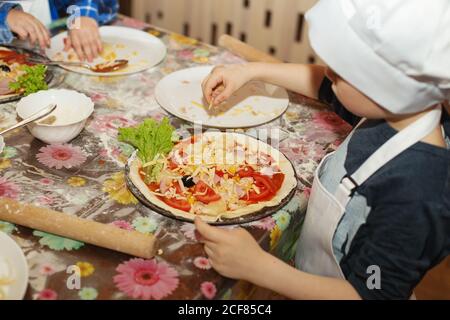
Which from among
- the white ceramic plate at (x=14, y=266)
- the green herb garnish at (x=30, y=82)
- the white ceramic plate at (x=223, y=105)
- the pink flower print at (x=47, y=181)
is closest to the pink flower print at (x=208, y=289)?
the white ceramic plate at (x=14, y=266)

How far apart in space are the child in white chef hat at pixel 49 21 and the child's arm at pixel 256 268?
1.00 m

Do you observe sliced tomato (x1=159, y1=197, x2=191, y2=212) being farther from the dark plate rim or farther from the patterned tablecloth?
the dark plate rim

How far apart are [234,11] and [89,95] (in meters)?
1.73

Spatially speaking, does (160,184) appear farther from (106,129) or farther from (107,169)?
(106,129)

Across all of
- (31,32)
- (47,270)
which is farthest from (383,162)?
(31,32)

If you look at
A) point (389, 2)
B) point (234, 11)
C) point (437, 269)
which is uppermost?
point (389, 2)

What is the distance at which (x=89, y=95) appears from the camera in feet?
5.25

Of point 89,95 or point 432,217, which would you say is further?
point 89,95

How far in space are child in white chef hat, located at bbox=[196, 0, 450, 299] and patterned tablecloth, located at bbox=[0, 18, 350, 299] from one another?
0.30 feet

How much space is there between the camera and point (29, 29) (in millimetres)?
1726

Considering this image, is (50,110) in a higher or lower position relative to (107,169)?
higher
